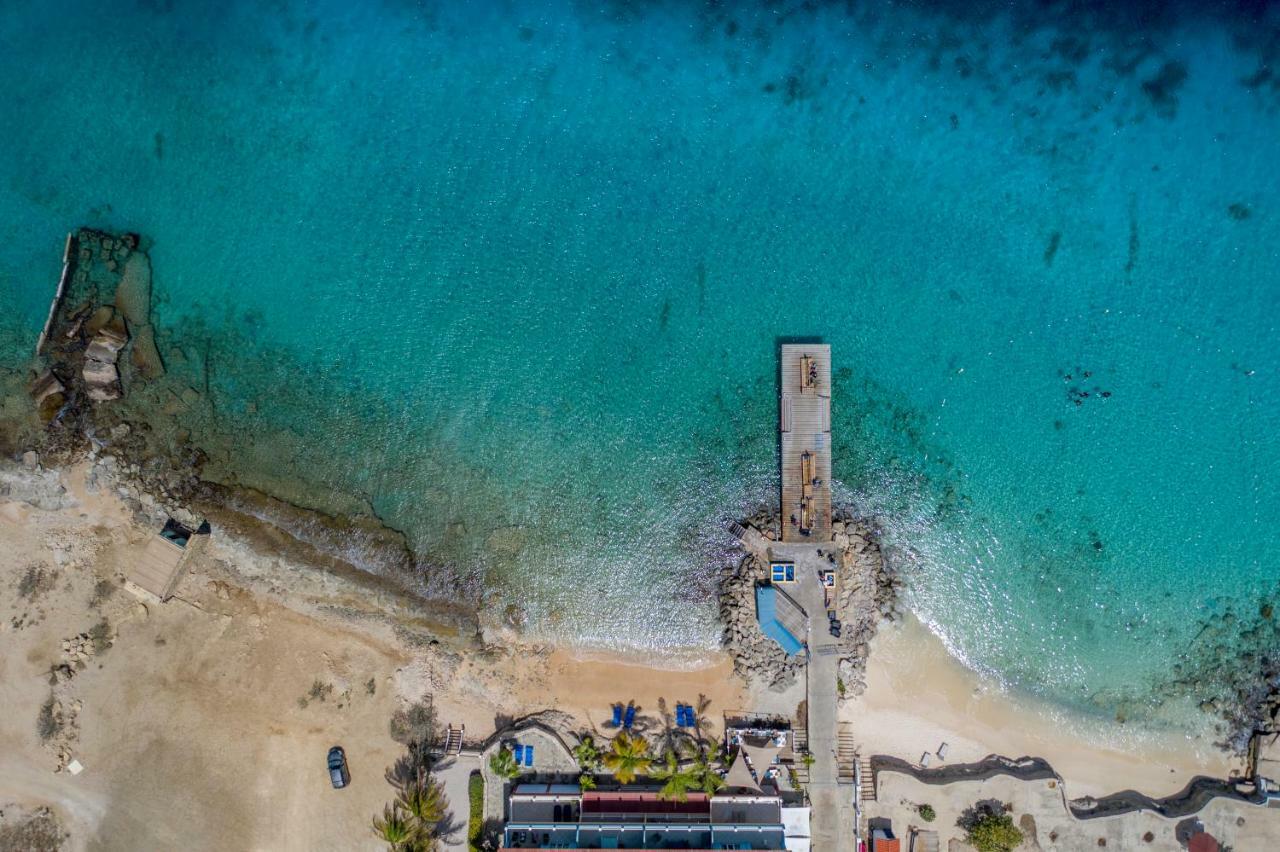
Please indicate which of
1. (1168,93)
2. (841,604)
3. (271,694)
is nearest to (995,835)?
(841,604)

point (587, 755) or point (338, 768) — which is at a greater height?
point (587, 755)

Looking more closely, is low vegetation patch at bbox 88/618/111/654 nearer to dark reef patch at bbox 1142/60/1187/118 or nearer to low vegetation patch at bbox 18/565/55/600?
low vegetation patch at bbox 18/565/55/600

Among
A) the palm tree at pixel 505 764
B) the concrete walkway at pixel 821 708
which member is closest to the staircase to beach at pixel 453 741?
the palm tree at pixel 505 764

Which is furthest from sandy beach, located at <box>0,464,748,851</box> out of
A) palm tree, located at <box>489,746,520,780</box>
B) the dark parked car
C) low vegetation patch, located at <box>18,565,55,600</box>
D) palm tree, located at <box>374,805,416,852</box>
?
palm tree, located at <box>489,746,520,780</box>

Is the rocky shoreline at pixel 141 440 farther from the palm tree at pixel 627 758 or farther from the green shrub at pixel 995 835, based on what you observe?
the green shrub at pixel 995 835

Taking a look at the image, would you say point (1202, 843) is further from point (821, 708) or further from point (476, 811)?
point (476, 811)
